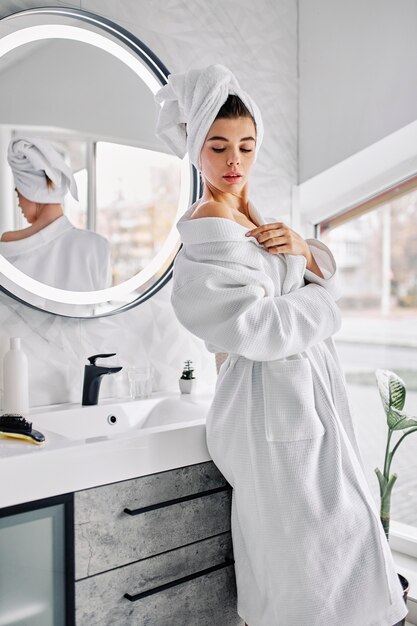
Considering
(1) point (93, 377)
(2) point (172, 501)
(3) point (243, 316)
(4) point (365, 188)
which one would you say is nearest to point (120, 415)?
(1) point (93, 377)

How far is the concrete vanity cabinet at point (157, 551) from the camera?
1347mm

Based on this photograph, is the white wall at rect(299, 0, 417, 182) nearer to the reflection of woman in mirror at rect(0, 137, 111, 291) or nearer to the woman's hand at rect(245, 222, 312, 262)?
the woman's hand at rect(245, 222, 312, 262)

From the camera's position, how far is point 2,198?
1.68m

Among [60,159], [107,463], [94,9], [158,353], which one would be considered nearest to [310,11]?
[94,9]

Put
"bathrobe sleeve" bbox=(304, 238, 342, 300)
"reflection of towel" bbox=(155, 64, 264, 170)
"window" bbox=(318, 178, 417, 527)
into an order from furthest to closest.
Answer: "window" bbox=(318, 178, 417, 527) → "bathrobe sleeve" bbox=(304, 238, 342, 300) → "reflection of towel" bbox=(155, 64, 264, 170)

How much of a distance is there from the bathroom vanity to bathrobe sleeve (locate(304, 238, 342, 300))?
0.47 metres

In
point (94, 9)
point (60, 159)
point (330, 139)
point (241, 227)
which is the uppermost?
point (94, 9)

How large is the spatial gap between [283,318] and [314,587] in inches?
22.9

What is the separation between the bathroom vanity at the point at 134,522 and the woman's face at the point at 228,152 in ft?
2.04

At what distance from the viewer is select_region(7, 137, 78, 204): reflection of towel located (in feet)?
5.61

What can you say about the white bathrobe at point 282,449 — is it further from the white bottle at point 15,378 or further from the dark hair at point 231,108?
the white bottle at point 15,378

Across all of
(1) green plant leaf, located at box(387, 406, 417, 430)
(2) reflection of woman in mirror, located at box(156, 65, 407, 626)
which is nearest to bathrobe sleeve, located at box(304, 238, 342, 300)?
(2) reflection of woman in mirror, located at box(156, 65, 407, 626)

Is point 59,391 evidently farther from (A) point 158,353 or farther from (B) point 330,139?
(B) point 330,139

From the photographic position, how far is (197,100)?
1.48 meters
